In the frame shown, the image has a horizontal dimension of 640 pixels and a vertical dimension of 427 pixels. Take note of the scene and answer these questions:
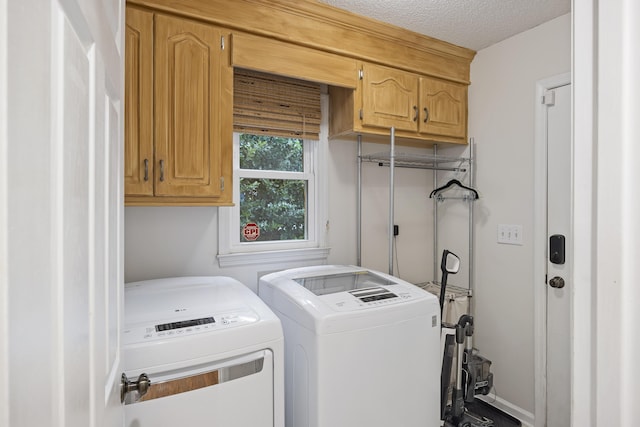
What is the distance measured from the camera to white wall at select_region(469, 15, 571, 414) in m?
2.26

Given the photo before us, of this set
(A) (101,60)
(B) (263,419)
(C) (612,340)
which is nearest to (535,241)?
(B) (263,419)

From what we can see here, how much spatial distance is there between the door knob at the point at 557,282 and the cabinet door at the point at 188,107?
202 cm

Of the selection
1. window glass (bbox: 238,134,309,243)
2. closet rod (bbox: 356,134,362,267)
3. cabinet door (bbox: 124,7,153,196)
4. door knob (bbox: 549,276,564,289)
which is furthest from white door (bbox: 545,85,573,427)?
cabinet door (bbox: 124,7,153,196)

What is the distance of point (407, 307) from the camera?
5.50 feet

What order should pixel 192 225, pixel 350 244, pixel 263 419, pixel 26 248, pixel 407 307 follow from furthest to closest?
pixel 350 244 < pixel 192 225 < pixel 407 307 < pixel 263 419 < pixel 26 248

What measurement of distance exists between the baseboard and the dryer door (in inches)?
73.7

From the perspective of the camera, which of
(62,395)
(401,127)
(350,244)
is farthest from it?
(350,244)

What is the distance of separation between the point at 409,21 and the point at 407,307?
1.71 m

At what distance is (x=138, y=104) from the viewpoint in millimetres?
1550

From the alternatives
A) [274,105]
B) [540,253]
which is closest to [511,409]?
[540,253]

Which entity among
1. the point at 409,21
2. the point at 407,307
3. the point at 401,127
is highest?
the point at 409,21

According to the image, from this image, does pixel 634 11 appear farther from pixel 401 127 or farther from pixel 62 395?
pixel 401 127

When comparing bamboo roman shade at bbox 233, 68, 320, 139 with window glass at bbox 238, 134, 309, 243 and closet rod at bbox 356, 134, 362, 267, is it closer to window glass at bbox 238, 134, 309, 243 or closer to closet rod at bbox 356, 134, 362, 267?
window glass at bbox 238, 134, 309, 243

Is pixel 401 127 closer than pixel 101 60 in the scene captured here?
No
